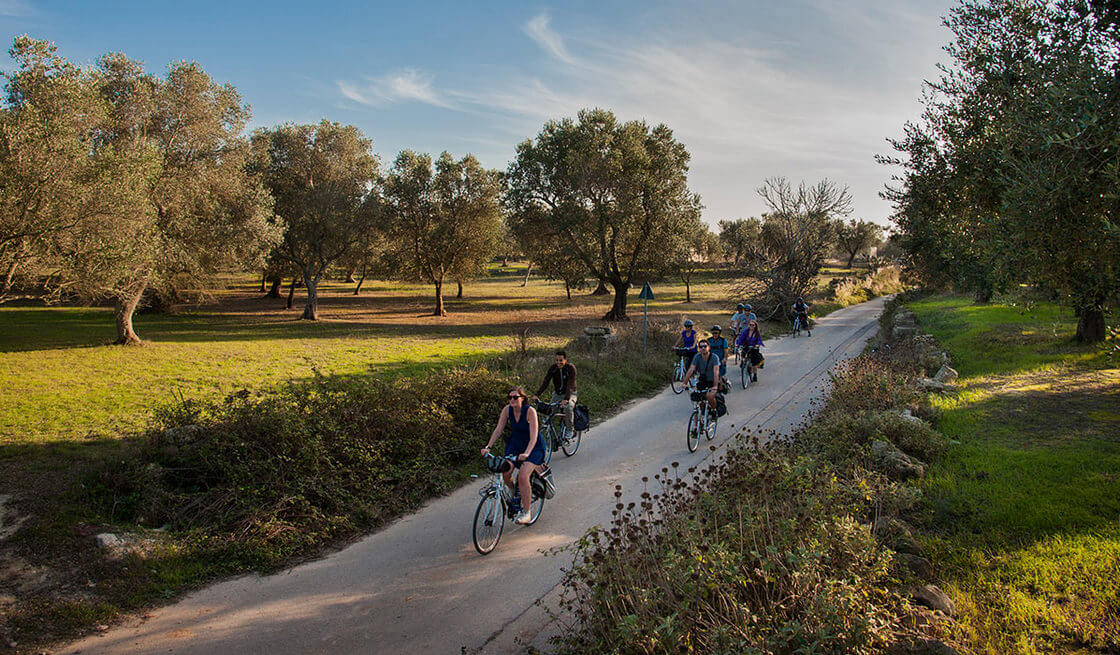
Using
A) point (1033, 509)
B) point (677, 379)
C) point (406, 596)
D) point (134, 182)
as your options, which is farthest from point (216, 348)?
point (1033, 509)

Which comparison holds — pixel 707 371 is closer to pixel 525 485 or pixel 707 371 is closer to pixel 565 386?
pixel 565 386

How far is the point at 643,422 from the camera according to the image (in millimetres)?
13609

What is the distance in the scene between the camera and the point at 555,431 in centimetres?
1110

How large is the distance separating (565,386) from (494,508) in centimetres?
400

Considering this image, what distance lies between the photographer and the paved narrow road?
559 centimetres

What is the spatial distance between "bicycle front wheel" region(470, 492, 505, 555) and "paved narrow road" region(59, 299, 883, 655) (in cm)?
13

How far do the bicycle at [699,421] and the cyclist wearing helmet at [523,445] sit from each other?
4.27m

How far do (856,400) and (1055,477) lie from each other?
3758 millimetres

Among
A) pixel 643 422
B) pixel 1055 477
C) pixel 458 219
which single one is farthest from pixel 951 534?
pixel 458 219

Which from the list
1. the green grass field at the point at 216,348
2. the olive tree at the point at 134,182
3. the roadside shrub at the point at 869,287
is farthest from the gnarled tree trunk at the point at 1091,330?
the roadside shrub at the point at 869,287

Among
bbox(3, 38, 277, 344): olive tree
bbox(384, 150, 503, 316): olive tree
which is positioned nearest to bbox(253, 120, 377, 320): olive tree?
bbox(384, 150, 503, 316): olive tree

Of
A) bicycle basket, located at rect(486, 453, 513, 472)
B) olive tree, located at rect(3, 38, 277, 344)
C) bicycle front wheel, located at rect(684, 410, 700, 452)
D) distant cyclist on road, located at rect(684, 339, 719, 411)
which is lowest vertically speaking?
bicycle front wheel, located at rect(684, 410, 700, 452)

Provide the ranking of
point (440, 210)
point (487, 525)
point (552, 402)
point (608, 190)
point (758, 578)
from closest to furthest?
1. point (758, 578)
2. point (487, 525)
3. point (552, 402)
4. point (608, 190)
5. point (440, 210)

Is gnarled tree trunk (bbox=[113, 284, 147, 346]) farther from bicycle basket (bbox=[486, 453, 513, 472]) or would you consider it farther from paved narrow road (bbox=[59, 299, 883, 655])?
bicycle basket (bbox=[486, 453, 513, 472])
